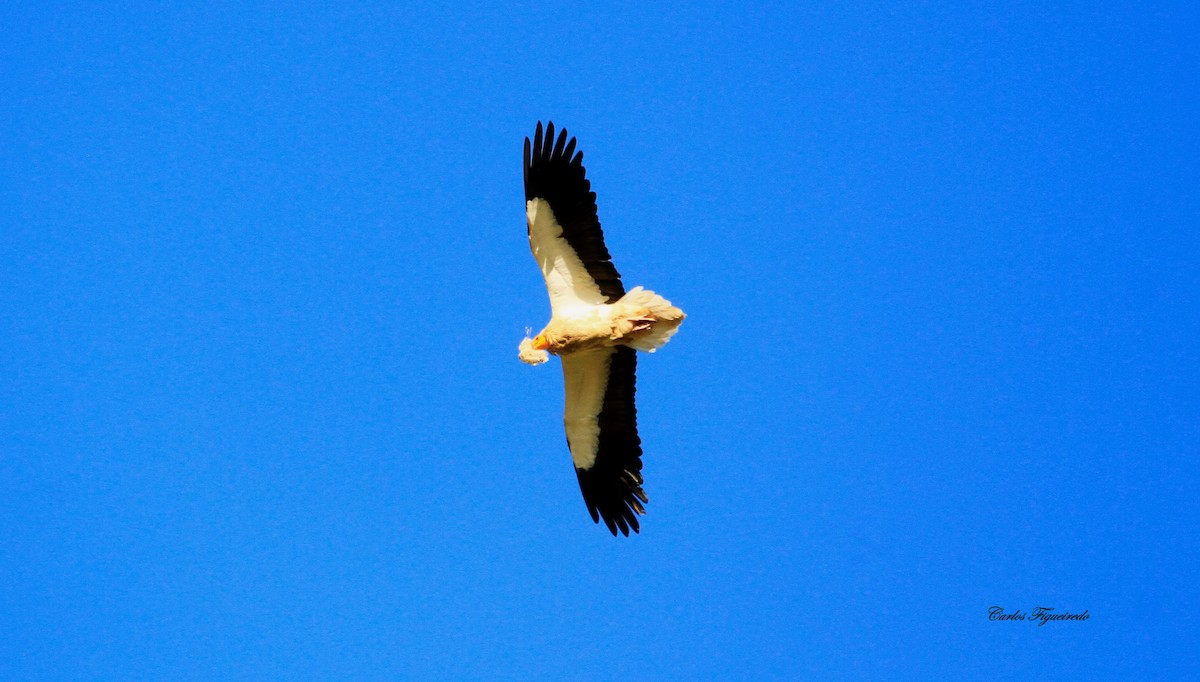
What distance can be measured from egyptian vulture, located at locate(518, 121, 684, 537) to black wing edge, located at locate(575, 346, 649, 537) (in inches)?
0.4

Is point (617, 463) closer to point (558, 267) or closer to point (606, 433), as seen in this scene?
point (606, 433)

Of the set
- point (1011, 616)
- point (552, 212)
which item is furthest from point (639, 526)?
point (1011, 616)

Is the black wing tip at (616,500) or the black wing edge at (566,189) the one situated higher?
the black wing edge at (566,189)

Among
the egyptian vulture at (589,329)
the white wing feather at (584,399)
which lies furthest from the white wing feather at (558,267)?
the white wing feather at (584,399)

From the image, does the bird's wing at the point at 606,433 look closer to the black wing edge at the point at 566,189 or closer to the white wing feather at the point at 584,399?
the white wing feather at the point at 584,399

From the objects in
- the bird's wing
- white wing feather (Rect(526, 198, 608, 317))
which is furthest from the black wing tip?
white wing feather (Rect(526, 198, 608, 317))

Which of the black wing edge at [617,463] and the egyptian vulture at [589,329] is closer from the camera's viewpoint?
the egyptian vulture at [589,329]

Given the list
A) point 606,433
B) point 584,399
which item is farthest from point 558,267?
point 606,433

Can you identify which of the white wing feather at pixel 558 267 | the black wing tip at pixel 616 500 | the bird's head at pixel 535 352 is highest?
the white wing feather at pixel 558 267

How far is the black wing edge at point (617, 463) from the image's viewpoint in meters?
14.5

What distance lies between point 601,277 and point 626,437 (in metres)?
1.95

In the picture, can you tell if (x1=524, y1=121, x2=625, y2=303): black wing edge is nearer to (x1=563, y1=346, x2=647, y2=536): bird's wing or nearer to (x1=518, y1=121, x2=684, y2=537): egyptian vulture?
(x1=518, y1=121, x2=684, y2=537): egyptian vulture

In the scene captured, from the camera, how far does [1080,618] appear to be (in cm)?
1555

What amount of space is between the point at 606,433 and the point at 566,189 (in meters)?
2.92
